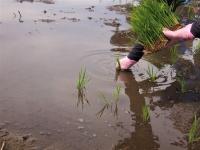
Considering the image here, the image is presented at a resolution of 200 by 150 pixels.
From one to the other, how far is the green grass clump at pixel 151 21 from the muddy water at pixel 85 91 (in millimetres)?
590

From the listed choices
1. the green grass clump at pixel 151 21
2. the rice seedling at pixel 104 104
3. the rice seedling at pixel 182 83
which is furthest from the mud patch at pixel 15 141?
the rice seedling at pixel 182 83

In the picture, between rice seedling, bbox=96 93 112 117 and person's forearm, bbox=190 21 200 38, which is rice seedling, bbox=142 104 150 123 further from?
person's forearm, bbox=190 21 200 38

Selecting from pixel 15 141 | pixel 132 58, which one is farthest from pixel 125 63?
pixel 15 141

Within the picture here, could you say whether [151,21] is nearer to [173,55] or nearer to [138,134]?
[138,134]

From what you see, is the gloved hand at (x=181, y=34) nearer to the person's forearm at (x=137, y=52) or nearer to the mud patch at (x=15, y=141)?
the person's forearm at (x=137, y=52)

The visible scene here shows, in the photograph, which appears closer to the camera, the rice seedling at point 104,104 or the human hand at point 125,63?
the rice seedling at point 104,104

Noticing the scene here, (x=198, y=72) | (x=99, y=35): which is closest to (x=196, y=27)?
(x=198, y=72)

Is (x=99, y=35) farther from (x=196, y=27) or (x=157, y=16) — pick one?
(x=196, y=27)

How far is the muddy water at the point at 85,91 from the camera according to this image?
330cm

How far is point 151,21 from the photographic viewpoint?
13.1 feet

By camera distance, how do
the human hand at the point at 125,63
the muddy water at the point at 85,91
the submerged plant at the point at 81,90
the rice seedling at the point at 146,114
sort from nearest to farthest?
the muddy water at the point at 85,91
the rice seedling at the point at 146,114
the submerged plant at the point at 81,90
the human hand at the point at 125,63

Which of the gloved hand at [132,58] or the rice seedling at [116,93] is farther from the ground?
the gloved hand at [132,58]

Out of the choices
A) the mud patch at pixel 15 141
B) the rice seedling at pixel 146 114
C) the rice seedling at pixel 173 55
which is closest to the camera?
the mud patch at pixel 15 141

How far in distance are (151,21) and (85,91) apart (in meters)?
0.95
